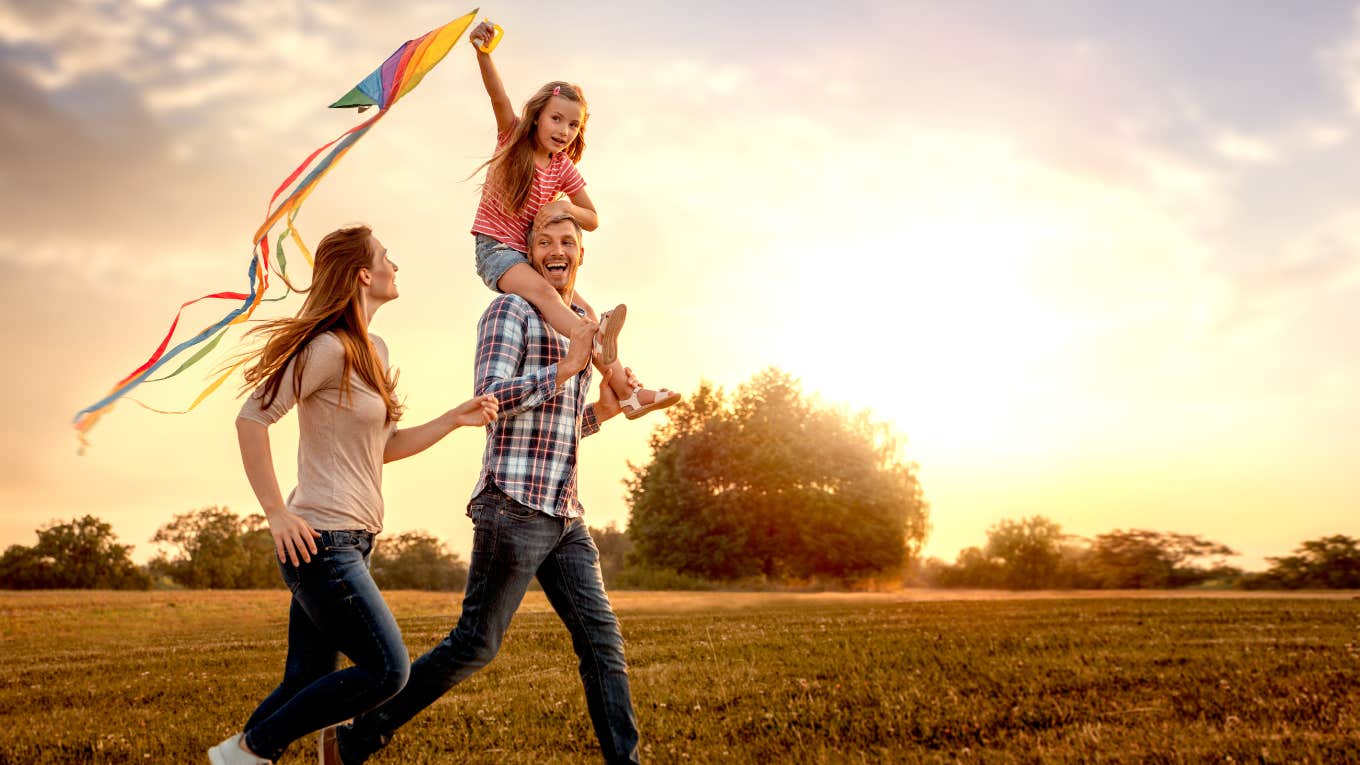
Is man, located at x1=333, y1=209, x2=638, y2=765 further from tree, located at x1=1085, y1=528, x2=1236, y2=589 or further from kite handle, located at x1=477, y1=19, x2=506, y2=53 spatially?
tree, located at x1=1085, y1=528, x2=1236, y2=589

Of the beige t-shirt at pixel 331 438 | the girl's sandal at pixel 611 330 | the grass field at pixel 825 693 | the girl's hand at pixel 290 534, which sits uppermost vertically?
the girl's sandal at pixel 611 330

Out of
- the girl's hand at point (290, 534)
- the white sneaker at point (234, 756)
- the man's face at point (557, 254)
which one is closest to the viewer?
the girl's hand at point (290, 534)

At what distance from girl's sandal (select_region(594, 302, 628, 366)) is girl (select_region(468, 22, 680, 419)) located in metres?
0.41

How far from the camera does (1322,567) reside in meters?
23.9

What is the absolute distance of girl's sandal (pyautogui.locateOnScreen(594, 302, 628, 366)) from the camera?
4.50 metres

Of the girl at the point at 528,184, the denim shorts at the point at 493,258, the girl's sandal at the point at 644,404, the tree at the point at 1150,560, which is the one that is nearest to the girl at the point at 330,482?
the denim shorts at the point at 493,258

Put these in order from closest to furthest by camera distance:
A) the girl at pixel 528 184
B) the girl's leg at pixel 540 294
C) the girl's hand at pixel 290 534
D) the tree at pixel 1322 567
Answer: the girl's hand at pixel 290 534 → the girl's leg at pixel 540 294 → the girl at pixel 528 184 → the tree at pixel 1322 567

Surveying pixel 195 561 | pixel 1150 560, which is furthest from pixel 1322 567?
pixel 195 561

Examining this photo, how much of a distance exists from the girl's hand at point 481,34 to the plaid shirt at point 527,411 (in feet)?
5.13

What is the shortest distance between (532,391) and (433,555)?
30.3 metres

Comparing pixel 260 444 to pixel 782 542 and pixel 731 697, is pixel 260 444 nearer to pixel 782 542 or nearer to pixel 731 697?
pixel 731 697

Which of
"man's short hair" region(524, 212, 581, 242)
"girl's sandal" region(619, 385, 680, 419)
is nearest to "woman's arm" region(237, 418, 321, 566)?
"man's short hair" region(524, 212, 581, 242)

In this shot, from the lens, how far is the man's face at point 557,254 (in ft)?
16.3

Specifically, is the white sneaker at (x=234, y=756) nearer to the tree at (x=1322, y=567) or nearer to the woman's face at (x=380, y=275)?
the woman's face at (x=380, y=275)
